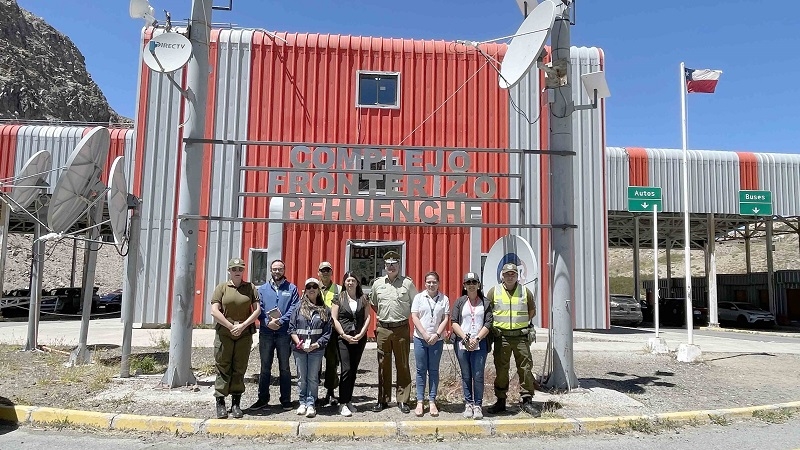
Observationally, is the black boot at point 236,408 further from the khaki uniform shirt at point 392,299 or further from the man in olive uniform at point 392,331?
the khaki uniform shirt at point 392,299

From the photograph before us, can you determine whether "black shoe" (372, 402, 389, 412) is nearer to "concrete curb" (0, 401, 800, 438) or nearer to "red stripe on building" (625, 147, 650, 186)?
"concrete curb" (0, 401, 800, 438)

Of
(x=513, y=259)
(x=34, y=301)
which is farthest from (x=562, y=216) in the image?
(x=34, y=301)

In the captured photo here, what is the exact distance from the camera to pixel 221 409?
20.9ft

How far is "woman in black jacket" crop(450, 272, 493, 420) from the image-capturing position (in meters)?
6.56

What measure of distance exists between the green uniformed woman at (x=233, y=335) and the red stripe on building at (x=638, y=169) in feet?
60.0

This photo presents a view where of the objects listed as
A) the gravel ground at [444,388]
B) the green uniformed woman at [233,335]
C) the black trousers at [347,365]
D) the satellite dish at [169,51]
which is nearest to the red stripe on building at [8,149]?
the gravel ground at [444,388]

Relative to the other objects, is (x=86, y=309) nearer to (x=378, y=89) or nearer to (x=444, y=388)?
(x=444, y=388)

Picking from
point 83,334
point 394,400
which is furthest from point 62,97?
point 394,400

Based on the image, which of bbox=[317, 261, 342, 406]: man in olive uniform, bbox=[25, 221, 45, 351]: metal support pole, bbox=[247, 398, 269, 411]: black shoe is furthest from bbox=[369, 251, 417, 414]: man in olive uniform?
bbox=[25, 221, 45, 351]: metal support pole

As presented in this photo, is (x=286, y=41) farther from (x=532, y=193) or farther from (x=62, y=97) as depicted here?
(x=62, y=97)

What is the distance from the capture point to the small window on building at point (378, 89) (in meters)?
15.4

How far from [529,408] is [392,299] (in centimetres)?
212

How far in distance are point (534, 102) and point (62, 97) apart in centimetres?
8164

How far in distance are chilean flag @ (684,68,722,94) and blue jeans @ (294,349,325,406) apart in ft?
35.3
